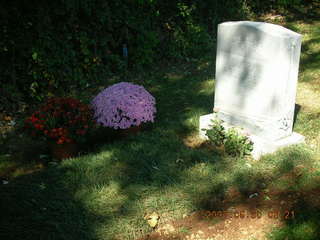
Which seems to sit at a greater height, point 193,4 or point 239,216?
point 193,4

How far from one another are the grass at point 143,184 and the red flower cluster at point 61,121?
329 millimetres

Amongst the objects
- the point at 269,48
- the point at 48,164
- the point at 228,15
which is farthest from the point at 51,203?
the point at 228,15

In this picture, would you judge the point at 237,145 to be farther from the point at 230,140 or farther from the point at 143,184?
the point at 143,184

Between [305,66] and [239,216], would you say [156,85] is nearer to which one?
[305,66]

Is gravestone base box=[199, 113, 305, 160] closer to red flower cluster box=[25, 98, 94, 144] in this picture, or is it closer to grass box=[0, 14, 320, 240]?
grass box=[0, 14, 320, 240]

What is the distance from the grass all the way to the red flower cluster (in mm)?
329

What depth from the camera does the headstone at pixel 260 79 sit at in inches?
183

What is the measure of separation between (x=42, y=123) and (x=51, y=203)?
1280 millimetres

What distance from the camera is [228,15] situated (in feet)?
35.4

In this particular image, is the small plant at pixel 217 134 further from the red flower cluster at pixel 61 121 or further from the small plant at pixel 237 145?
the red flower cluster at pixel 61 121

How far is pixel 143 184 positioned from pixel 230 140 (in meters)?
1.25

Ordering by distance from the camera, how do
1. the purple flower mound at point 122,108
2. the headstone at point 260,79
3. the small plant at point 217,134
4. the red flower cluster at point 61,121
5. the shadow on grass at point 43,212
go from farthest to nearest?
the purple flower mound at point 122,108 → the small plant at point 217,134 → the red flower cluster at point 61,121 → the headstone at point 260,79 → the shadow on grass at point 43,212
